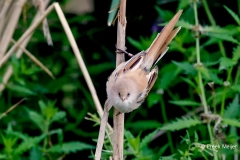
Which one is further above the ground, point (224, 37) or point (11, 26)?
point (11, 26)

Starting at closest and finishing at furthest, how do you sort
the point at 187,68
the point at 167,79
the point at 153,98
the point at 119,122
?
1. the point at 119,122
2. the point at 187,68
3. the point at 167,79
4. the point at 153,98

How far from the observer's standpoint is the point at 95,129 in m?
3.61

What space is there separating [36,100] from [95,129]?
0.37 m

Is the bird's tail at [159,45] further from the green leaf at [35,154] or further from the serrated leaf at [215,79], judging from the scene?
the green leaf at [35,154]

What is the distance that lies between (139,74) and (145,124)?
2.59ft

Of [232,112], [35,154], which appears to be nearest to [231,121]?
[232,112]

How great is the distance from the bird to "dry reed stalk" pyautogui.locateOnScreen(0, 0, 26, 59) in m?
0.80

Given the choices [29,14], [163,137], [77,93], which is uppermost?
[29,14]

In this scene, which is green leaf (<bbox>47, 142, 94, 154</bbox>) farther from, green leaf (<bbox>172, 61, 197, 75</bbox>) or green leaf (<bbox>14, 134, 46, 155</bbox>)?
green leaf (<bbox>172, 61, 197, 75</bbox>)

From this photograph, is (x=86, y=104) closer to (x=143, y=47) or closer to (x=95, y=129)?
(x=95, y=129)

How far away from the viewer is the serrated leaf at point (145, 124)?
329 centimetres

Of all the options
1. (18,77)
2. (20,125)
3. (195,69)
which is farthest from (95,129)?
(195,69)

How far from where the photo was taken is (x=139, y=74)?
2561mm

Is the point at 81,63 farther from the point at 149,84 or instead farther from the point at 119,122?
the point at 119,122
